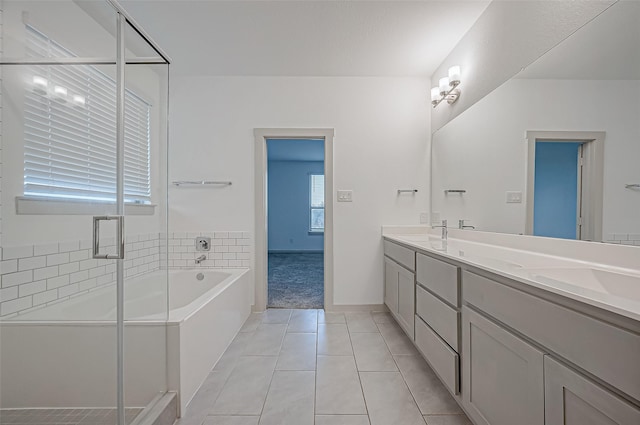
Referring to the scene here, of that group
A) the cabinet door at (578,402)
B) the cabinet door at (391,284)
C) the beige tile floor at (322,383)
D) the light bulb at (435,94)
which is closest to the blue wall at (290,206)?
the cabinet door at (391,284)

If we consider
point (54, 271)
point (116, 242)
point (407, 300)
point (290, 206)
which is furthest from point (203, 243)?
point (290, 206)

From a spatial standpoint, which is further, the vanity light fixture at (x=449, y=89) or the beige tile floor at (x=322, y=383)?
the vanity light fixture at (x=449, y=89)

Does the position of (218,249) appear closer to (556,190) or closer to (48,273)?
(48,273)

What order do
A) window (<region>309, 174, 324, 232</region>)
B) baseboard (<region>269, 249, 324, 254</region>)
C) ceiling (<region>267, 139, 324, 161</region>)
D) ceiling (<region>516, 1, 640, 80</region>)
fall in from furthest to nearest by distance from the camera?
window (<region>309, 174, 324, 232</region>)
baseboard (<region>269, 249, 324, 254</region>)
ceiling (<region>267, 139, 324, 161</region>)
ceiling (<region>516, 1, 640, 80</region>)

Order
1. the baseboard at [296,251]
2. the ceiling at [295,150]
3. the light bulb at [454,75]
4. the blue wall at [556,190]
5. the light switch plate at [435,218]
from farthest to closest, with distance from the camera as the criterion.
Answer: the baseboard at [296,251] → the ceiling at [295,150] → the light switch plate at [435,218] → the light bulb at [454,75] → the blue wall at [556,190]

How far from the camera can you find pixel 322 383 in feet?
5.61

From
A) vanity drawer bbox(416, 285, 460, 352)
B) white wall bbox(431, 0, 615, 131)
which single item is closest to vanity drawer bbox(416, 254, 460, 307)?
vanity drawer bbox(416, 285, 460, 352)

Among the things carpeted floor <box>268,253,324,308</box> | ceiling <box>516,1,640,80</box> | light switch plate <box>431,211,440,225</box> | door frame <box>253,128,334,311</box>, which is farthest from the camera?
carpeted floor <box>268,253,324,308</box>

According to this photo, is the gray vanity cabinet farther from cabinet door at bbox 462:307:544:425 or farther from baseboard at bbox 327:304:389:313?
cabinet door at bbox 462:307:544:425

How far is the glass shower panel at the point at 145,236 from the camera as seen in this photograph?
141cm

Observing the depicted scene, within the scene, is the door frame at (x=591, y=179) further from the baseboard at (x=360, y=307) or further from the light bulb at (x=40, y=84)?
the light bulb at (x=40, y=84)

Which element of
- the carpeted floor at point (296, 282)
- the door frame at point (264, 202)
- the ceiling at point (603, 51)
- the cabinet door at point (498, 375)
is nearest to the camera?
the cabinet door at point (498, 375)

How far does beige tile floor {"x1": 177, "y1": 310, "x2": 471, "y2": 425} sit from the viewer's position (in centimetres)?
144

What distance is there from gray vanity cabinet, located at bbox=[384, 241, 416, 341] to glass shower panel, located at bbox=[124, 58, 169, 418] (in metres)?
1.65
